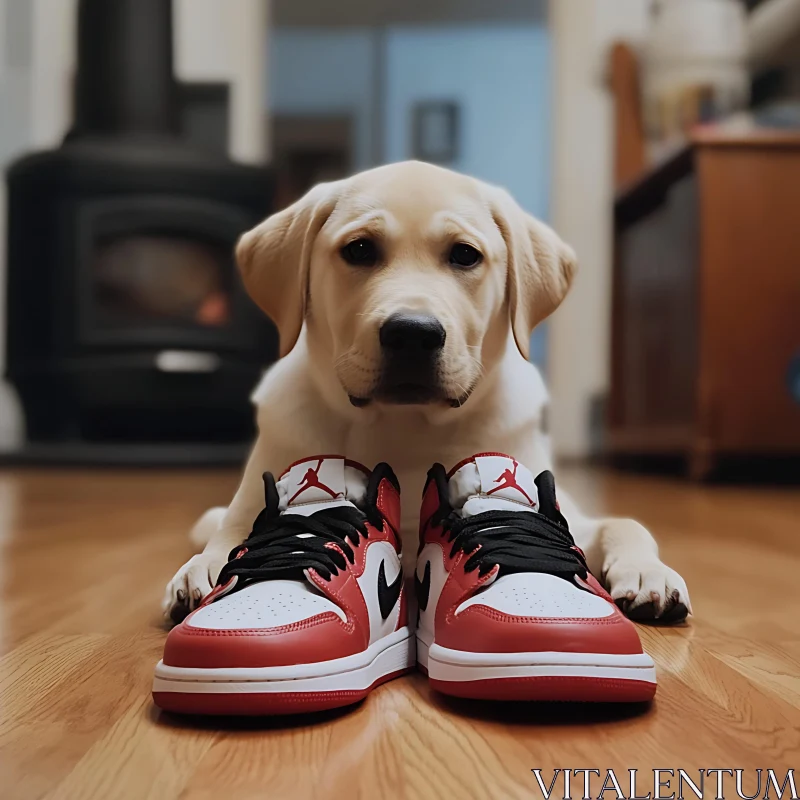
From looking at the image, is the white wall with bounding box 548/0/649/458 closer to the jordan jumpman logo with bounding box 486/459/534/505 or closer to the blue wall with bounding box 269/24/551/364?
the blue wall with bounding box 269/24/551/364

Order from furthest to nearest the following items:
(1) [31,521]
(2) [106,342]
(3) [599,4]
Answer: (3) [599,4] < (2) [106,342] < (1) [31,521]

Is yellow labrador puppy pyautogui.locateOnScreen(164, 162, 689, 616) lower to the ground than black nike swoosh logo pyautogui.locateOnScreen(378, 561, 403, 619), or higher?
higher

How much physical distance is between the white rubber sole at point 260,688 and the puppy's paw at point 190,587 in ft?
1.01

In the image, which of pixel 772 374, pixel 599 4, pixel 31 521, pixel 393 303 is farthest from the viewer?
pixel 599 4

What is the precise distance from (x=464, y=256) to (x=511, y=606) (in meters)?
0.57

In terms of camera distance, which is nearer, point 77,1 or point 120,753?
point 120,753

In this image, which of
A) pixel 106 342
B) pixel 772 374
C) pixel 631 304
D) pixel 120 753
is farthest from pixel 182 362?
pixel 120 753

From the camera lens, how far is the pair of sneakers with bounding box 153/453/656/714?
74 centimetres

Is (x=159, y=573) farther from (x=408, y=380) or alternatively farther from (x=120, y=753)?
(x=120, y=753)

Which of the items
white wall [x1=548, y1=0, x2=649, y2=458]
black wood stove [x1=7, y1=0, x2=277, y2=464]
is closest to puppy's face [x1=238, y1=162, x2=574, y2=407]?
black wood stove [x1=7, y1=0, x2=277, y2=464]

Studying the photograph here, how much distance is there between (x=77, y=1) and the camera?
13.1ft

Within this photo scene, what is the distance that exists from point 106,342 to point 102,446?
44 cm

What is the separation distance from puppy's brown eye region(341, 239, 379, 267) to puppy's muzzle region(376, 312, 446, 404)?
15cm

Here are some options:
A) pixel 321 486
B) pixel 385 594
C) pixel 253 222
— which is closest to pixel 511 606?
pixel 385 594
